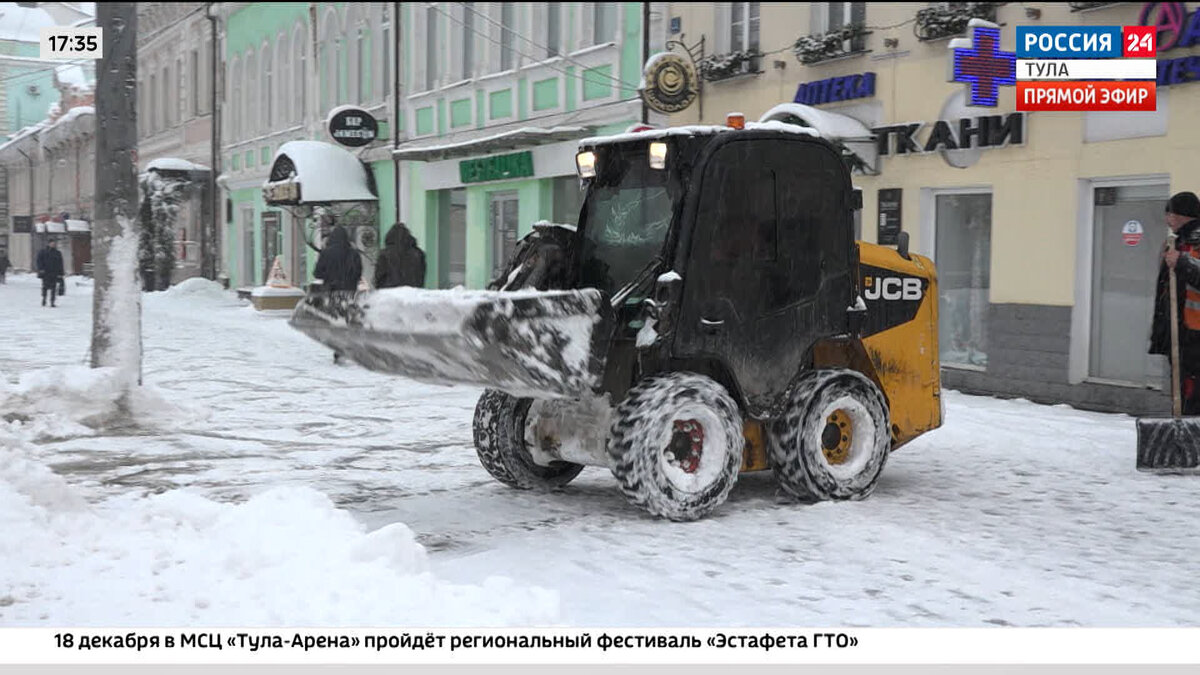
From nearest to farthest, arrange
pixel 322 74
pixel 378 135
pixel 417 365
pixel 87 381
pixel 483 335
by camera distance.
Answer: pixel 483 335 → pixel 417 365 → pixel 87 381 → pixel 378 135 → pixel 322 74

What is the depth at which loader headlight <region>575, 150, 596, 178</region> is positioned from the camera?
25.8 feet

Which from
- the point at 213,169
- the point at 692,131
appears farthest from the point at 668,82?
the point at 692,131

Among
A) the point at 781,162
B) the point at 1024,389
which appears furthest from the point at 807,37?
the point at 781,162

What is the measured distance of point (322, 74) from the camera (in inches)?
1085

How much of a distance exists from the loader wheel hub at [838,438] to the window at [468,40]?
16375 millimetres

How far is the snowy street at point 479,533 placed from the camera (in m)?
5.22

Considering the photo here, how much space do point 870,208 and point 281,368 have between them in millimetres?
6842

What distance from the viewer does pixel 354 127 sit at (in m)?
25.1

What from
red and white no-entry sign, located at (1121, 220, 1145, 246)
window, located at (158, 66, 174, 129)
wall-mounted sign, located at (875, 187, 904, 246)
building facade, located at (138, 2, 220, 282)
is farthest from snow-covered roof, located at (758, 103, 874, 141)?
window, located at (158, 66, 174, 129)

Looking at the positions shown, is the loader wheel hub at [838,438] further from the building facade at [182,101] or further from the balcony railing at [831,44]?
the balcony railing at [831,44]

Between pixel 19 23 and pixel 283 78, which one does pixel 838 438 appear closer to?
pixel 19 23

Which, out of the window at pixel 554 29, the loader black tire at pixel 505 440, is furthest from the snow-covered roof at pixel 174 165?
the loader black tire at pixel 505 440

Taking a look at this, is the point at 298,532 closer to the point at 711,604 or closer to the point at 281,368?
the point at 711,604

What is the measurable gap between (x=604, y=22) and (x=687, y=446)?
1355cm
